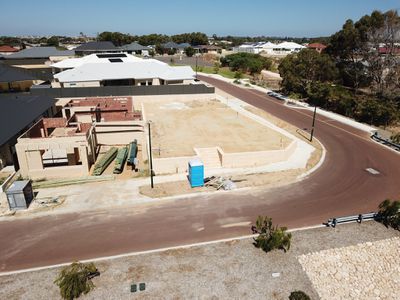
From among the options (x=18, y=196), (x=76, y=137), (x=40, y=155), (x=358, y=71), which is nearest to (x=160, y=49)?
(x=358, y=71)

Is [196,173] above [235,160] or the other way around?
above

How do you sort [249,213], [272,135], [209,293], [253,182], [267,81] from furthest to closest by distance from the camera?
[267,81], [272,135], [253,182], [249,213], [209,293]

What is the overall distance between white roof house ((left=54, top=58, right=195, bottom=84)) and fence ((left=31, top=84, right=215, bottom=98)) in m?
3.48

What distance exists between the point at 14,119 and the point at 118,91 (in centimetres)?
2186

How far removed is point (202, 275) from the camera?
52.0 ft

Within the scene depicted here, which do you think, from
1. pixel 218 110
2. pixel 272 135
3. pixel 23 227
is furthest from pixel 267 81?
pixel 23 227

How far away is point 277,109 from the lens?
167ft

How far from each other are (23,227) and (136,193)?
25.8 ft

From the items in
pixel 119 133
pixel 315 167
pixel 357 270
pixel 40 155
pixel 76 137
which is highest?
pixel 76 137

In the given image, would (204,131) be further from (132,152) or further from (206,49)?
(206,49)

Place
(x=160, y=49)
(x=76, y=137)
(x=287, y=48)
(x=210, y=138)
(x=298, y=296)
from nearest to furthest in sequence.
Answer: (x=298, y=296)
(x=76, y=137)
(x=210, y=138)
(x=160, y=49)
(x=287, y=48)

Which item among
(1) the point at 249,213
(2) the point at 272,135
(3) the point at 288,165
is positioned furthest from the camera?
(2) the point at 272,135

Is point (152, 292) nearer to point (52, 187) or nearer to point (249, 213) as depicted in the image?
point (249, 213)

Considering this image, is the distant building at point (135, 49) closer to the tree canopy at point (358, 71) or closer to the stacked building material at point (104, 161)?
the tree canopy at point (358, 71)
